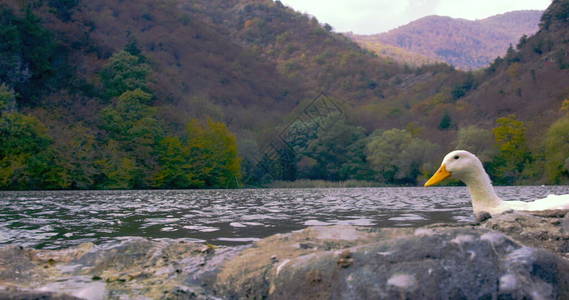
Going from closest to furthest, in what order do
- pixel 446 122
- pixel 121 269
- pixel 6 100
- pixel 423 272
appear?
pixel 423 272 < pixel 121 269 < pixel 6 100 < pixel 446 122

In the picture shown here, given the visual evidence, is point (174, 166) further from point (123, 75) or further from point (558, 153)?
point (558, 153)

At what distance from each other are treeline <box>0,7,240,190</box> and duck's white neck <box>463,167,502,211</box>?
113 ft

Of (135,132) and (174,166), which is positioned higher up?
(135,132)

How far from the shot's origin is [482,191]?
22.8 feet

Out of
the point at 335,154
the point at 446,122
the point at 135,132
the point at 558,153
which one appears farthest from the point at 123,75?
the point at 446,122

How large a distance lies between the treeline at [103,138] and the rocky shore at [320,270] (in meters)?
35.5

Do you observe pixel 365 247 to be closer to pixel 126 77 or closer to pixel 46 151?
pixel 46 151

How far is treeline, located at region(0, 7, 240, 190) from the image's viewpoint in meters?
38.9

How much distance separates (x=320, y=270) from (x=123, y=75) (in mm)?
56402

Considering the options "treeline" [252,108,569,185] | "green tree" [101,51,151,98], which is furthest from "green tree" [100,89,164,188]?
"treeline" [252,108,569,185]

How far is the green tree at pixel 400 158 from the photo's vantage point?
67.4 metres

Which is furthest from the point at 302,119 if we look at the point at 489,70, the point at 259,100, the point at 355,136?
the point at 489,70

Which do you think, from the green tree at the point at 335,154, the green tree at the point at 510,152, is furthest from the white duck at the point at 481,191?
the green tree at the point at 335,154

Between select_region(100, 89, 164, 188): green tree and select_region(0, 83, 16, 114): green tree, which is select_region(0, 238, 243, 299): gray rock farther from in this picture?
select_region(100, 89, 164, 188): green tree
